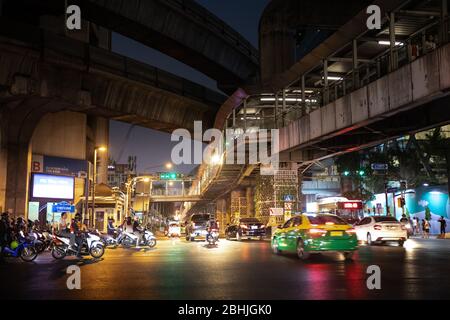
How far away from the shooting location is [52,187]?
36000 mm

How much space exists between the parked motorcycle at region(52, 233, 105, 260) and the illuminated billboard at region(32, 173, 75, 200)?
16042 millimetres

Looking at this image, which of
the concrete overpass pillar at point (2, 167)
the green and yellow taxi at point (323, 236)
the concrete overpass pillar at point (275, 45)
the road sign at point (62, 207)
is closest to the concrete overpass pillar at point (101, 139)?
the road sign at point (62, 207)

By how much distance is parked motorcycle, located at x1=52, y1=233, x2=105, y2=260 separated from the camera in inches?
727

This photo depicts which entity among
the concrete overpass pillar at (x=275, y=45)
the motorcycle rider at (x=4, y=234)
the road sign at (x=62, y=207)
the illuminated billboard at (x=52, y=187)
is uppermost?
the concrete overpass pillar at (x=275, y=45)

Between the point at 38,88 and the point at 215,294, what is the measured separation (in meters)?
20.8

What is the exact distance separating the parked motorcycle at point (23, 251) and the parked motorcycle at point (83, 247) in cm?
82

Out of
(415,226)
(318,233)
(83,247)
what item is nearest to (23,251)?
(83,247)

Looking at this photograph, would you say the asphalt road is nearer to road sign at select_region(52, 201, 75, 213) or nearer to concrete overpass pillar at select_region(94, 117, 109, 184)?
road sign at select_region(52, 201, 75, 213)

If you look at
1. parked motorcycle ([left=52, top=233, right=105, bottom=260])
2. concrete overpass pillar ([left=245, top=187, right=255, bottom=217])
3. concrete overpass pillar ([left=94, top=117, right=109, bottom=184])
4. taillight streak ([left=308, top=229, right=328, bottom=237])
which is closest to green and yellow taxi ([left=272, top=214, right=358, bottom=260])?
taillight streak ([left=308, top=229, right=328, bottom=237])

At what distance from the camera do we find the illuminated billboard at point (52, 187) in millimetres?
34000

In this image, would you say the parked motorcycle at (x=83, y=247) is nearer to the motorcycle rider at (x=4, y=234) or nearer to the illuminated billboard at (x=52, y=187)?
the motorcycle rider at (x=4, y=234)

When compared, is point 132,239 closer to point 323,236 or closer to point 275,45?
point 323,236

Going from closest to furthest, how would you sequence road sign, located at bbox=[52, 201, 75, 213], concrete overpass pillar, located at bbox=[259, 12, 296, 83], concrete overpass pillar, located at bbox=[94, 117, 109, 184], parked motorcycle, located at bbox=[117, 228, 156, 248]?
1. parked motorcycle, located at bbox=[117, 228, 156, 248]
2. concrete overpass pillar, located at bbox=[259, 12, 296, 83]
3. road sign, located at bbox=[52, 201, 75, 213]
4. concrete overpass pillar, located at bbox=[94, 117, 109, 184]
